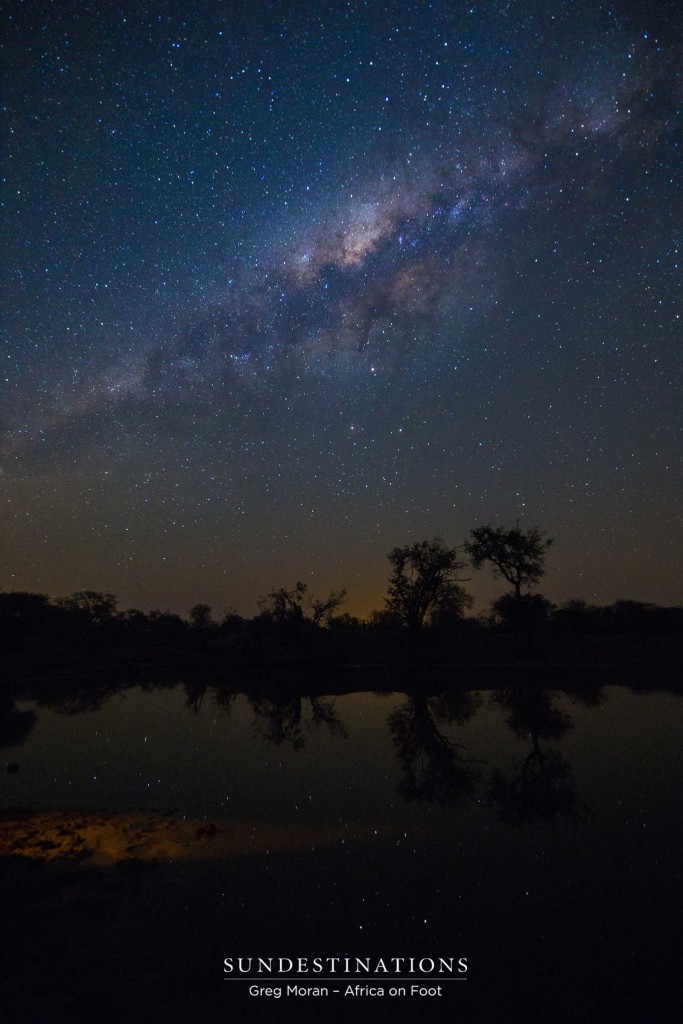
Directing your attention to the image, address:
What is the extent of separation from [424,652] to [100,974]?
39.9 metres

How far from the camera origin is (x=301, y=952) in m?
5.40

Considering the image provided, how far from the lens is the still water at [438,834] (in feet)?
16.7

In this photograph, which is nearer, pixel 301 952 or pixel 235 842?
pixel 301 952

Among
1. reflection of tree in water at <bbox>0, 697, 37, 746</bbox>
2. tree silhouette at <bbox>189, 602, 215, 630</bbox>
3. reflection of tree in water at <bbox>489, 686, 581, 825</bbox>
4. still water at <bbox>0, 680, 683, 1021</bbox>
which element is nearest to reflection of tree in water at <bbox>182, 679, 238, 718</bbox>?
still water at <bbox>0, 680, 683, 1021</bbox>

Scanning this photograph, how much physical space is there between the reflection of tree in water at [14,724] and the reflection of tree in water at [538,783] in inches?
646

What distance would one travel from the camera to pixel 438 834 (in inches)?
325

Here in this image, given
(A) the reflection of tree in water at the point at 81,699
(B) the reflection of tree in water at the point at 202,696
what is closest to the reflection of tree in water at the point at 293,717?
(B) the reflection of tree in water at the point at 202,696

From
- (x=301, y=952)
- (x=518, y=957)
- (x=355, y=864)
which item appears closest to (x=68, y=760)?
(x=355, y=864)

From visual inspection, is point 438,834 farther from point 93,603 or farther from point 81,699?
point 93,603

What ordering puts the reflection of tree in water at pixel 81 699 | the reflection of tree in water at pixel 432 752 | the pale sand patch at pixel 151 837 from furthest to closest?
the reflection of tree in water at pixel 81 699, the reflection of tree in water at pixel 432 752, the pale sand patch at pixel 151 837

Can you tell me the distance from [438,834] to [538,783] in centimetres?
347

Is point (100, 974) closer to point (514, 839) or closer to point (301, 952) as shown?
point (301, 952)

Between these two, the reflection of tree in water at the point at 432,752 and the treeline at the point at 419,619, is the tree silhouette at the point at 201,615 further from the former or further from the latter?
the reflection of tree in water at the point at 432,752

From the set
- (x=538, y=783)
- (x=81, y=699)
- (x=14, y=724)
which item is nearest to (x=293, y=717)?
(x=14, y=724)
